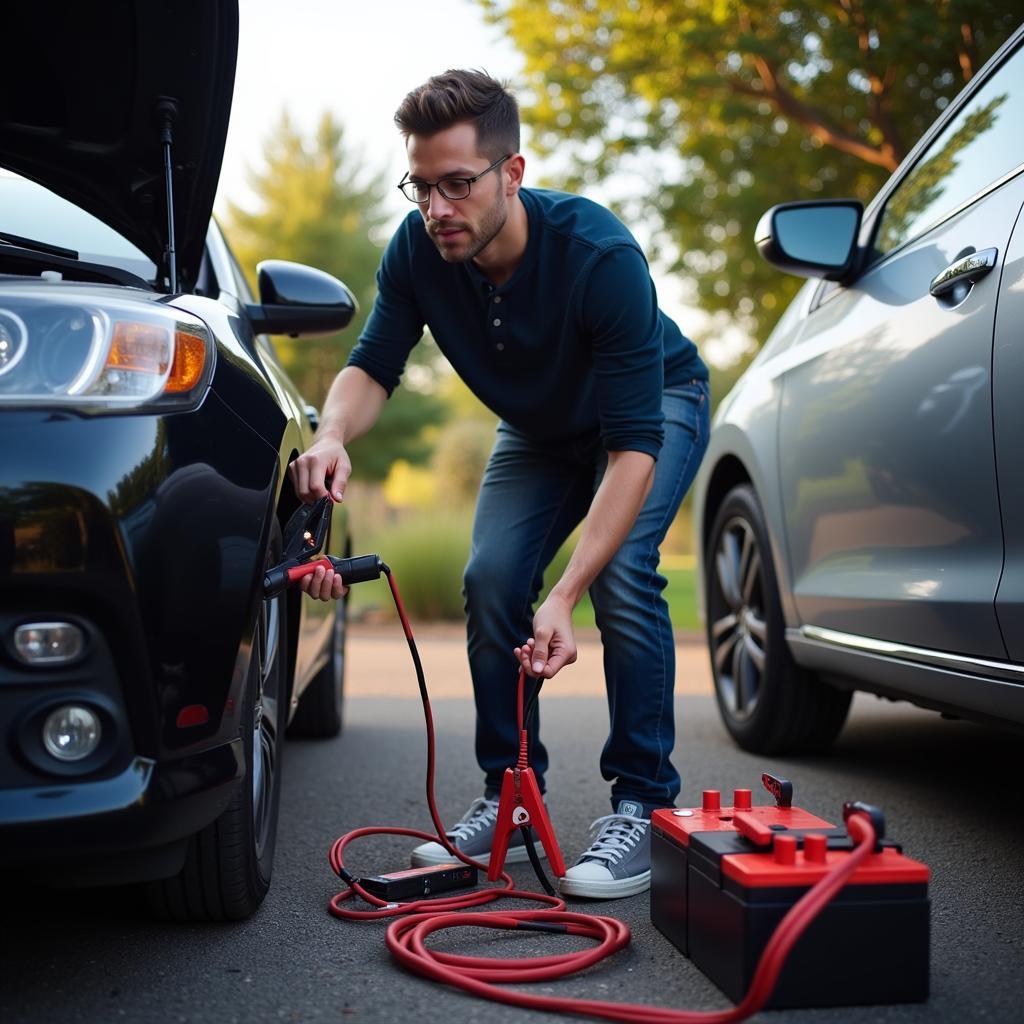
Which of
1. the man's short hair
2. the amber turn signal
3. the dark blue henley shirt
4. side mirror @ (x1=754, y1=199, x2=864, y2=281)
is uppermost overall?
the man's short hair

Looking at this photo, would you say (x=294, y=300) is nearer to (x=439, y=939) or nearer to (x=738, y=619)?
(x=439, y=939)

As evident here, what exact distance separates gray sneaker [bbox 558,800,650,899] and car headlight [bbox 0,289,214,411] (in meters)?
1.26

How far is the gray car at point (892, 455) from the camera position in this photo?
7.63 feet

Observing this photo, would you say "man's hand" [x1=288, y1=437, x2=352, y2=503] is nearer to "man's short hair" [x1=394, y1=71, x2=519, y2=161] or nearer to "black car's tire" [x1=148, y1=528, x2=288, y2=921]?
"black car's tire" [x1=148, y1=528, x2=288, y2=921]

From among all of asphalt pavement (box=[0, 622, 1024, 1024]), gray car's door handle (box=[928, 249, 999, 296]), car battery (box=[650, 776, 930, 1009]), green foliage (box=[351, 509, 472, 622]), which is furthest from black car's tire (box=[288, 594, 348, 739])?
green foliage (box=[351, 509, 472, 622])

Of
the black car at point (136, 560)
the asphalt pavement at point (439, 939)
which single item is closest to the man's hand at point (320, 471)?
the black car at point (136, 560)

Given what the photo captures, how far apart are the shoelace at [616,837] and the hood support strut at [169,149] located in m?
1.38

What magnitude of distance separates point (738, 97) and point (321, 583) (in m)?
9.03

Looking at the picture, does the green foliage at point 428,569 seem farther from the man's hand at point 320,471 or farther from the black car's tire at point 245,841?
the black car's tire at point 245,841

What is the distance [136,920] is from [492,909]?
655mm

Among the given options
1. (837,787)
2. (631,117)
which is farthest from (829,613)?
(631,117)

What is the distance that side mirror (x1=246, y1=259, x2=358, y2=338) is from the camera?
303 centimetres

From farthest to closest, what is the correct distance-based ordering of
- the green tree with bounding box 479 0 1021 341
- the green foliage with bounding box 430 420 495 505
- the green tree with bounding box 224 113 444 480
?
the green tree with bounding box 224 113 444 480
the green foliage with bounding box 430 420 495 505
the green tree with bounding box 479 0 1021 341

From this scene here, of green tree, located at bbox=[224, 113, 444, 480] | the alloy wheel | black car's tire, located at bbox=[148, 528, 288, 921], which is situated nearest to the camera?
black car's tire, located at bbox=[148, 528, 288, 921]
